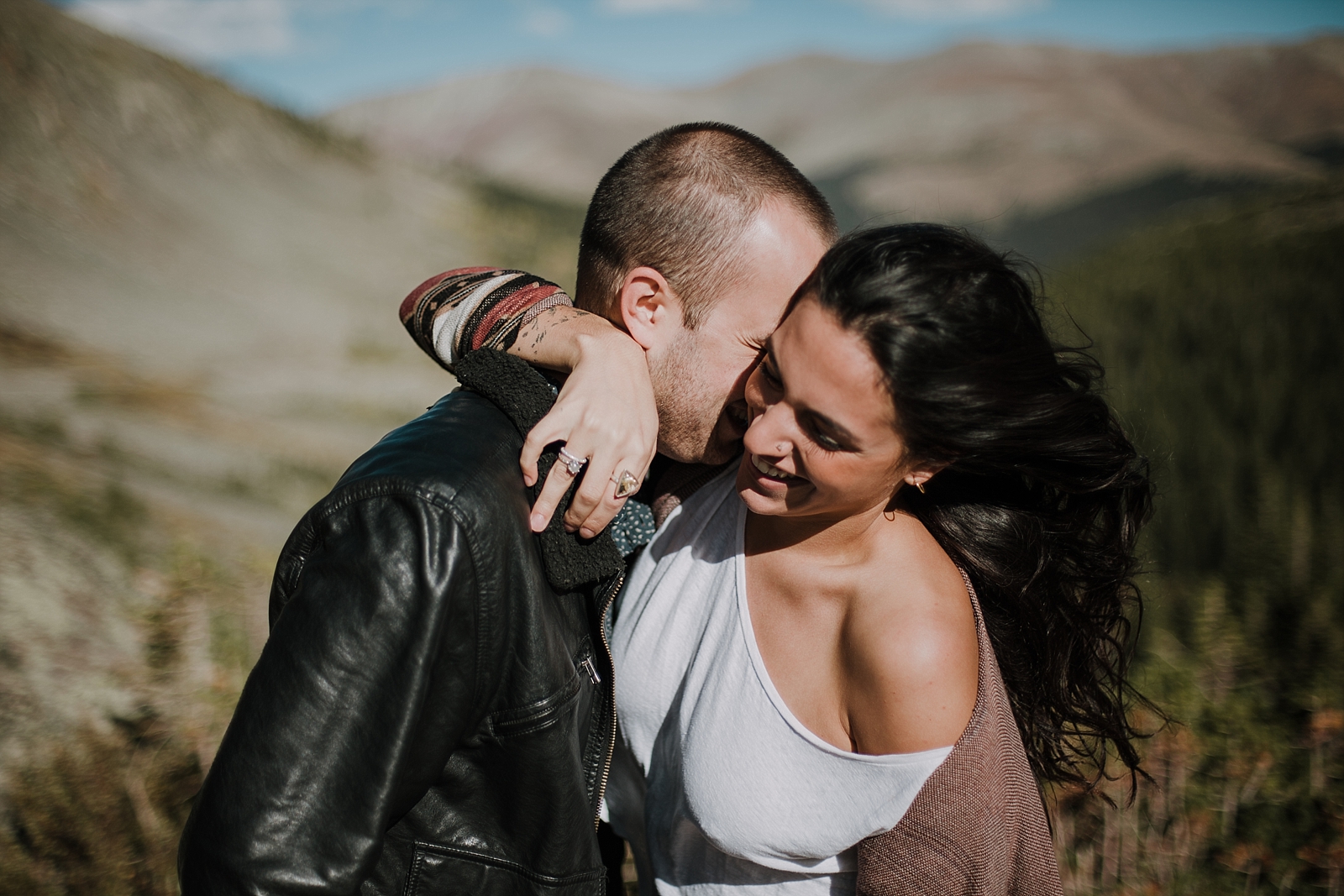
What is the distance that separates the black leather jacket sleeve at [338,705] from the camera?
1.19m

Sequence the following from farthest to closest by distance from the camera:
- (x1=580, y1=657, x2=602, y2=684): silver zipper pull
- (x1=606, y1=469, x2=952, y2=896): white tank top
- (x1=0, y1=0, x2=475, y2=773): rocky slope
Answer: (x1=0, y1=0, x2=475, y2=773): rocky slope < (x1=580, y1=657, x2=602, y2=684): silver zipper pull < (x1=606, y1=469, x2=952, y2=896): white tank top

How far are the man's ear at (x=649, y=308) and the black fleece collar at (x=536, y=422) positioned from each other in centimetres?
30

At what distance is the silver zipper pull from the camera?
1.67m

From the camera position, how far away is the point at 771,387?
1.64 meters

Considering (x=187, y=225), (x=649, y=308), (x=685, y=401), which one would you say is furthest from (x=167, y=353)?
(x=685, y=401)

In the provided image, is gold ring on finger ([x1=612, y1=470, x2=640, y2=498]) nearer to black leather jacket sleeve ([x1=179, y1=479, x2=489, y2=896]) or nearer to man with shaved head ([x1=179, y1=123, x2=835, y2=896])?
man with shaved head ([x1=179, y1=123, x2=835, y2=896])

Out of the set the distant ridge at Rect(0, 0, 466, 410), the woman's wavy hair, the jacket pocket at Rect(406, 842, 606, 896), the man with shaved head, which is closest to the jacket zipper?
the man with shaved head

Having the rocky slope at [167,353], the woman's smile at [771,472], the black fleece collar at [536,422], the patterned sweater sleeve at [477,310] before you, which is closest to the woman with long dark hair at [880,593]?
the woman's smile at [771,472]

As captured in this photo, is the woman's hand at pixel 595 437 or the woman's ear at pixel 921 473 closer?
the woman's hand at pixel 595 437

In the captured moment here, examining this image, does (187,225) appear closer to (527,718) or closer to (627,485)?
(627,485)

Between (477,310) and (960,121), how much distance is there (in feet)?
155

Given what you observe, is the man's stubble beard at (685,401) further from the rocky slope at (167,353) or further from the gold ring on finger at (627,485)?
the rocky slope at (167,353)

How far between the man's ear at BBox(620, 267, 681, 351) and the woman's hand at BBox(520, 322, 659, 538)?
0.23 m

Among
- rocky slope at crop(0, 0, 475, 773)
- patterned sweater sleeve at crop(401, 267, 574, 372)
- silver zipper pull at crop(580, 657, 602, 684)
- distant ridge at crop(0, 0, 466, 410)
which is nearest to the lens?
silver zipper pull at crop(580, 657, 602, 684)
